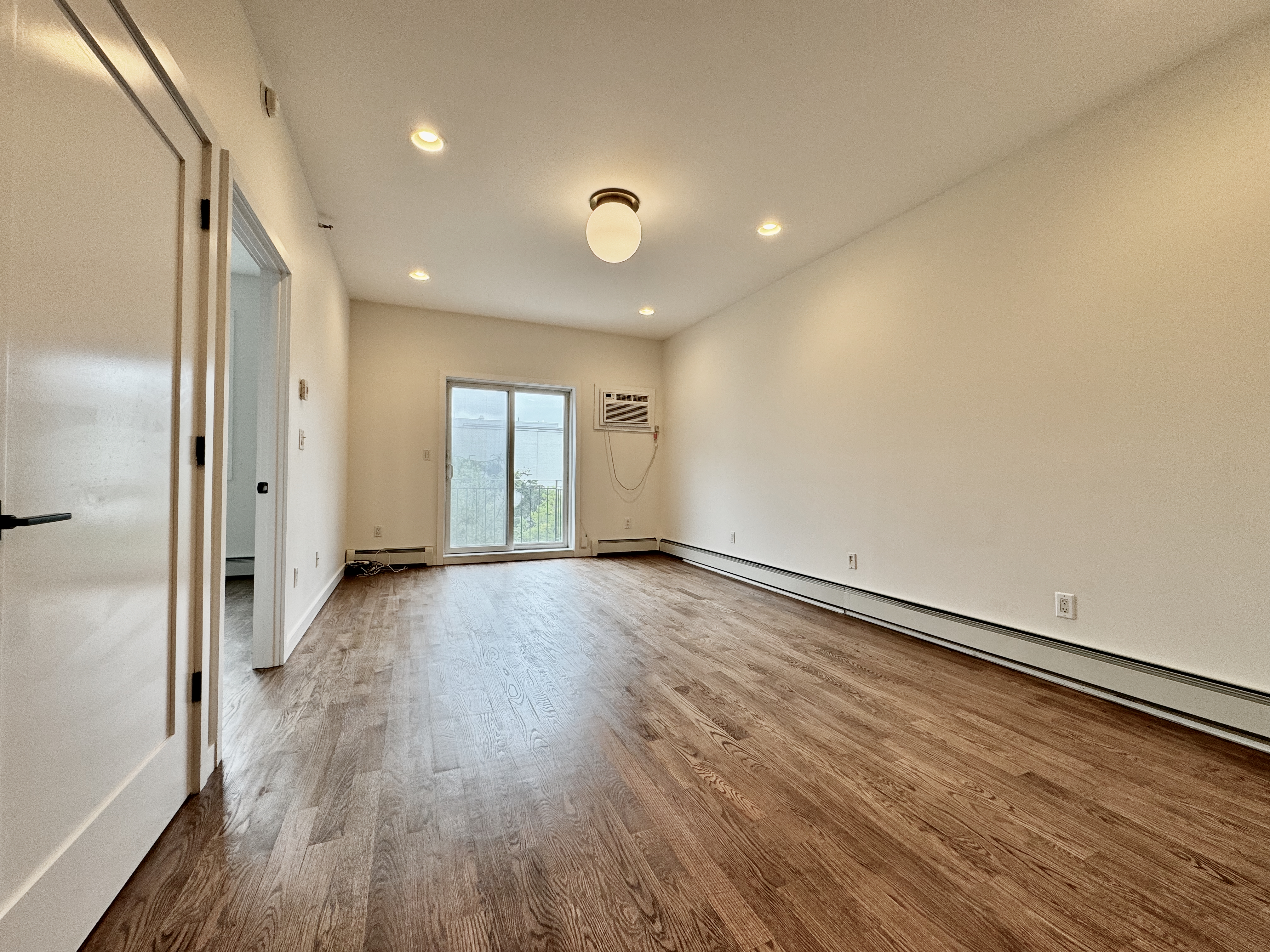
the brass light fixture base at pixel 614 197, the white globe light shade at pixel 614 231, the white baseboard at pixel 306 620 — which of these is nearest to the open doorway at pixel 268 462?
the white baseboard at pixel 306 620

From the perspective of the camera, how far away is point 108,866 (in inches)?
41.6

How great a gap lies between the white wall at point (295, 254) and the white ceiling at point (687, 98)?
23cm

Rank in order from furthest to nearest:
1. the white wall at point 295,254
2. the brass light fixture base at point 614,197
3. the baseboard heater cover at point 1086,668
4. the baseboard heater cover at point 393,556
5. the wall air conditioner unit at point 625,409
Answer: the wall air conditioner unit at point 625,409 → the baseboard heater cover at point 393,556 → the brass light fixture base at point 614,197 → the baseboard heater cover at point 1086,668 → the white wall at point 295,254

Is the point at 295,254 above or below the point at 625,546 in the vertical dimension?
above

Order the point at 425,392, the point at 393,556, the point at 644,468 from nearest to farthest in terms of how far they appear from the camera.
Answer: the point at 393,556
the point at 425,392
the point at 644,468

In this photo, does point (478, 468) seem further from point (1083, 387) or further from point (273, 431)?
point (1083, 387)

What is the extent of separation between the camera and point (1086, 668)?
2.26 meters

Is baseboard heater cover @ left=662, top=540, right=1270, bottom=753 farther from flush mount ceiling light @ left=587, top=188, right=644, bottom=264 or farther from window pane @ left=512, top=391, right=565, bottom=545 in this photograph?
window pane @ left=512, top=391, right=565, bottom=545

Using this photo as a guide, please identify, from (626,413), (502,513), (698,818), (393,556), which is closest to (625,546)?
(502,513)

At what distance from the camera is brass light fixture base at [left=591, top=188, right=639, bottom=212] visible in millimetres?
2947

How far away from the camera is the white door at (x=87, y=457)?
0.83 meters

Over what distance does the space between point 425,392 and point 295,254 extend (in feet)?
8.53

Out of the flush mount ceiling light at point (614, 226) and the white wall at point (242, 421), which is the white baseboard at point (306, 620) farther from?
the flush mount ceiling light at point (614, 226)

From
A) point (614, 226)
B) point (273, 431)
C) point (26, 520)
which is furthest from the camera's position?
point (614, 226)
